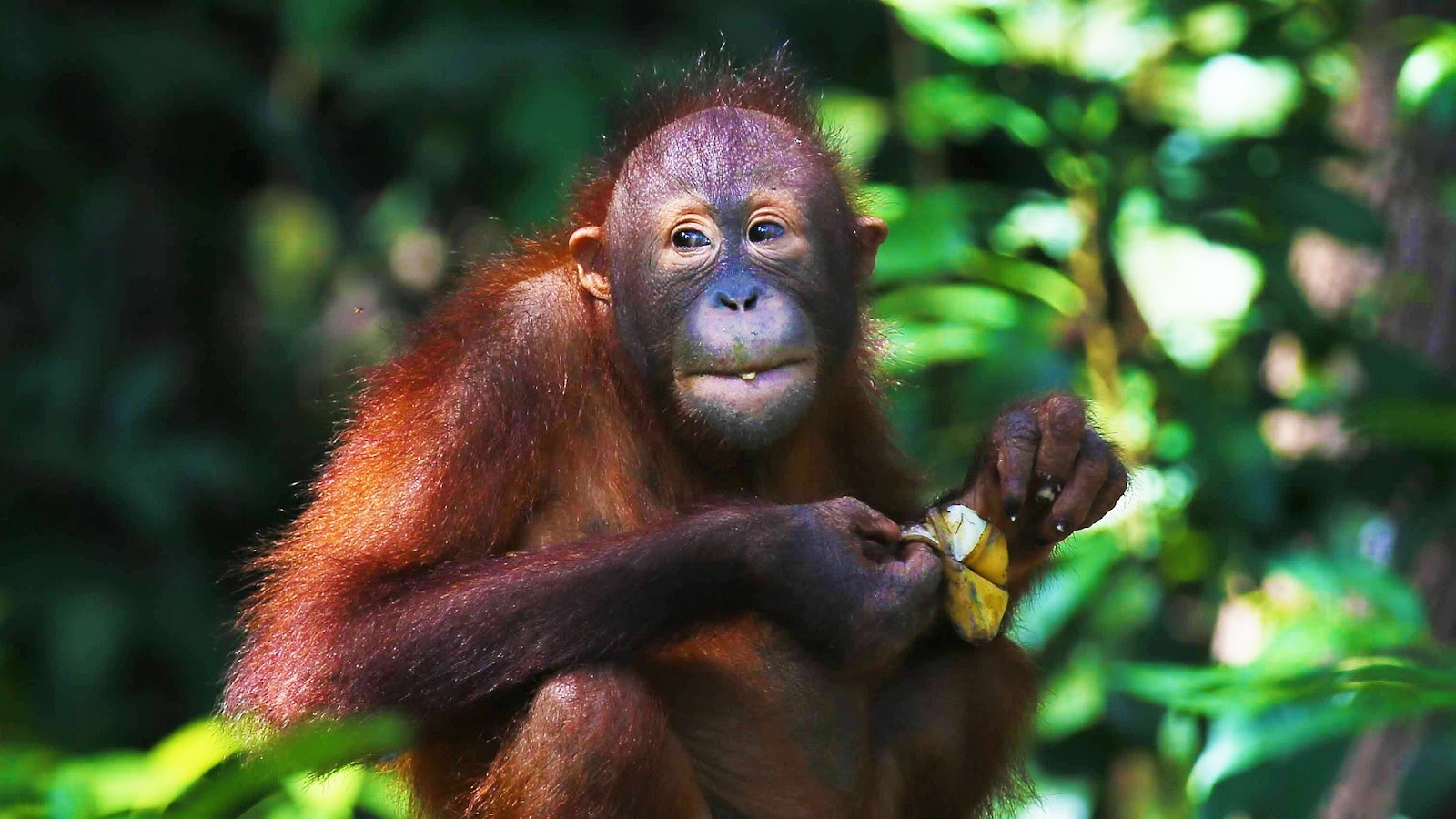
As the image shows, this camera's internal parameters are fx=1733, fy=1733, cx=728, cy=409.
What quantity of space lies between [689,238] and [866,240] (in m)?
0.54

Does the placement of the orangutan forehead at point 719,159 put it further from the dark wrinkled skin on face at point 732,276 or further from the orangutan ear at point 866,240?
the orangutan ear at point 866,240

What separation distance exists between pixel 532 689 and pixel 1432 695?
1.63 m

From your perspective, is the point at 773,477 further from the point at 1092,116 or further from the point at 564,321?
the point at 1092,116

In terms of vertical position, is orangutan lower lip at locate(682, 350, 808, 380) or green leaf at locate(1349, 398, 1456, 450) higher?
orangutan lower lip at locate(682, 350, 808, 380)

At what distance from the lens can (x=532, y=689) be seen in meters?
3.24

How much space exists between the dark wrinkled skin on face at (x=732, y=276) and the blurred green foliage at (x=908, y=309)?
0.88 m

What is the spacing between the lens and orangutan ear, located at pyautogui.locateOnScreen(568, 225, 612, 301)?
11.8 ft

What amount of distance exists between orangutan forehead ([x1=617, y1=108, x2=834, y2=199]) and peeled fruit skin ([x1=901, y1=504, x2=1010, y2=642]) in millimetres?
774

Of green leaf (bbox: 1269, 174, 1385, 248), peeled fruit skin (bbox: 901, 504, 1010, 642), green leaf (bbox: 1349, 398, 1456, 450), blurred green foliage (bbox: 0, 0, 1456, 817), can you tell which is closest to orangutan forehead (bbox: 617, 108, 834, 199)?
peeled fruit skin (bbox: 901, 504, 1010, 642)

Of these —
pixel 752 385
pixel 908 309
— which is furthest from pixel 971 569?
pixel 908 309

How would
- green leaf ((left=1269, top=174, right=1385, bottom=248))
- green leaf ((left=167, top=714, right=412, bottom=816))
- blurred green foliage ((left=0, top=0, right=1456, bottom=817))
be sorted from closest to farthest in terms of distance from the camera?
green leaf ((left=167, top=714, right=412, bottom=816))
blurred green foliage ((left=0, top=0, right=1456, bottom=817))
green leaf ((left=1269, top=174, right=1385, bottom=248))

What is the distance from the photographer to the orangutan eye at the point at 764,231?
3541 millimetres

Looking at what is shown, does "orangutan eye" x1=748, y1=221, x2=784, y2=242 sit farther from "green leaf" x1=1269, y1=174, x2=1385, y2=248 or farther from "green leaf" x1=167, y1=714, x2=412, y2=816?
"green leaf" x1=1269, y1=174, x2=1385, y2=248

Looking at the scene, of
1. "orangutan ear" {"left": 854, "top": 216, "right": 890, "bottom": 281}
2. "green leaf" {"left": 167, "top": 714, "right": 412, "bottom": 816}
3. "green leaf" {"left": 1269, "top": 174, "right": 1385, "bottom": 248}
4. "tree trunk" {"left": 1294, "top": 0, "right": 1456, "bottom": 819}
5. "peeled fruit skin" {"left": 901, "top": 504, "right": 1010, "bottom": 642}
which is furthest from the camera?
"tree trunk" {"left": 1294, "top": 0, "right": 1456, "bottom": 819}
